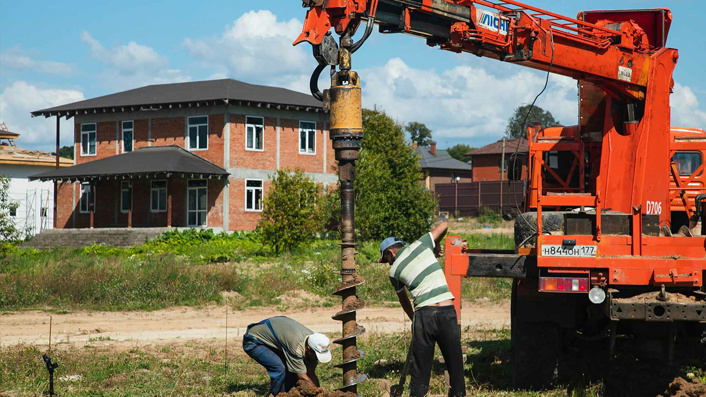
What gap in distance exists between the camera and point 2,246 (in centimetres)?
2453

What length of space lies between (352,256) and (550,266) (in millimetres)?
2084

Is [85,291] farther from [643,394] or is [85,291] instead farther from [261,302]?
[643,394]

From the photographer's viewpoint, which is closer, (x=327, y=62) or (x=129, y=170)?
(x=327, y=62)

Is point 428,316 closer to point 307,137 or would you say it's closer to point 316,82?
point 316,82

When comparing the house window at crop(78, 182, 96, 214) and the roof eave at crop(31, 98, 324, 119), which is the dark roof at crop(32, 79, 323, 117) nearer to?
the roof eave at crop(31, 98, 324, 119)

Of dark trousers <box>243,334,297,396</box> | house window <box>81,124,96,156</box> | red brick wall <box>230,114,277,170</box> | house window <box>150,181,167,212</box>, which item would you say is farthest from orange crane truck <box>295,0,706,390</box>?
house window <box>81,124,96,156</box>

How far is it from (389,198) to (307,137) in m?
8.37

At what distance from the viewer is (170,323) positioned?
1664 cm

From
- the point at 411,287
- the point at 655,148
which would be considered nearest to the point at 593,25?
the point at 655,148

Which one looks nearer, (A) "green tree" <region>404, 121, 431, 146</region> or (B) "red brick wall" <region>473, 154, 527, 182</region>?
(B) "red brick wall" <region>473, 154, 527, 182</region>

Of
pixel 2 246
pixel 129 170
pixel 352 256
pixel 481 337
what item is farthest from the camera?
pixel 129 170

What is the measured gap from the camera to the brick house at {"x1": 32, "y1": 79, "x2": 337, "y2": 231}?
125 ft

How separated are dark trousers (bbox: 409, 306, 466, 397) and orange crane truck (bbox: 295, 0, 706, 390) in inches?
25.8

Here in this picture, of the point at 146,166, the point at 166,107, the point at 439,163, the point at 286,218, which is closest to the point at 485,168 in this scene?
the point at 439,163
